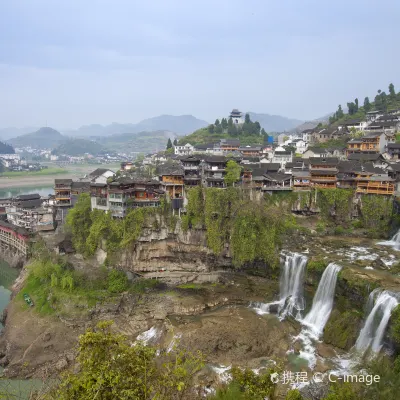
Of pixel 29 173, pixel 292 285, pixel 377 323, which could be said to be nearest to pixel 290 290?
pixel 292 285

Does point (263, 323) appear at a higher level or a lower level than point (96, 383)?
lower

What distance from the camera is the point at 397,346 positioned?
2072 centimetres

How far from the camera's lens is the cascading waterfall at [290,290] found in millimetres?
28391

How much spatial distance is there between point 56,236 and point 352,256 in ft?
99.5

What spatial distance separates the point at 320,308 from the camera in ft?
88.3

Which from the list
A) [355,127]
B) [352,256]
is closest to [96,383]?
[352,256]

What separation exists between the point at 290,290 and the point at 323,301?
3.43 metres

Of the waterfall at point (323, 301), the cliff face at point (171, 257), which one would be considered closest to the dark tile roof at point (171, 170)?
the cliff face at point (171, 257)

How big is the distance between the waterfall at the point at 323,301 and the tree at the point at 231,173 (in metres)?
14.1

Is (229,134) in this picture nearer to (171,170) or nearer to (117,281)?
(171,170)

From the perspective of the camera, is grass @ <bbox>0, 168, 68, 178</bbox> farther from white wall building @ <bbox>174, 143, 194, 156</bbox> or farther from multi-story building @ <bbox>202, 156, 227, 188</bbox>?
multi-story building @ <bbox>202, 156, 227, 188</bbox>

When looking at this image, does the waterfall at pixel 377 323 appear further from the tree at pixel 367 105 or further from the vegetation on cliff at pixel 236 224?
the tree at pixel 367 105

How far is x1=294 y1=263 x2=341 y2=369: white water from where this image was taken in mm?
25141

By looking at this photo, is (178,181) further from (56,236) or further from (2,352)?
(2,352)
